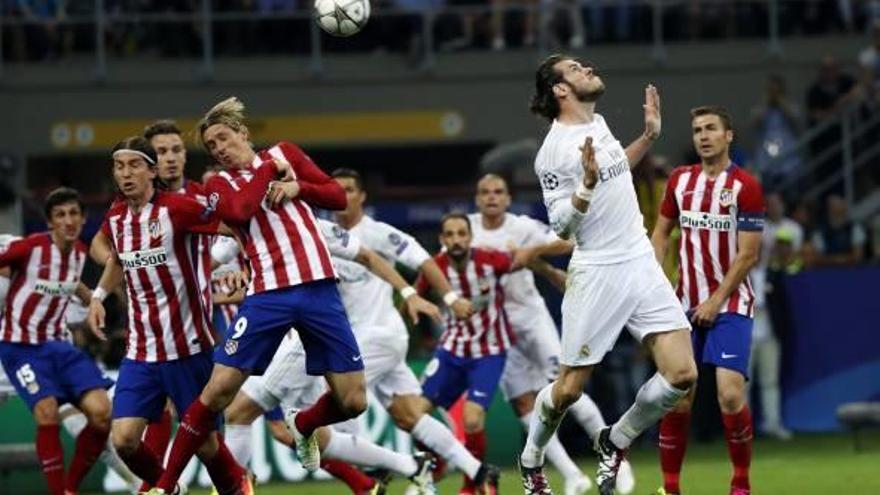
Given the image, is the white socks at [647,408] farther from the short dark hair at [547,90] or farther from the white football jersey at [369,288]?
the white football jersey at [369,288]

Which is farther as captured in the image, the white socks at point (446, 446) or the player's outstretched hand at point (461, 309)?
the white socks at point (446, 446)

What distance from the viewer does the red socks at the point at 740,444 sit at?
1348cm

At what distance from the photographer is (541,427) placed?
42.4ft

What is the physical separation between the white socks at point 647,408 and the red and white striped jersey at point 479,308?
11.4 feet

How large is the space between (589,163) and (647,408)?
153cm

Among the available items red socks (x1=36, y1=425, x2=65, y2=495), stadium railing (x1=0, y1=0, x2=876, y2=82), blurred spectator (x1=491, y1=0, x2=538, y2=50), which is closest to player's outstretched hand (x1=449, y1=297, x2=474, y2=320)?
red socks (x1=36, y1=425, x2=65, y2=495)

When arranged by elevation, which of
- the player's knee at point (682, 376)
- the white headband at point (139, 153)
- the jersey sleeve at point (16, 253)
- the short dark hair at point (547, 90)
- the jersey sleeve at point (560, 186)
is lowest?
the player's knee at point (682, 376)

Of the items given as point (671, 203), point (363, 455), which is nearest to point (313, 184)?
point (363, 455)

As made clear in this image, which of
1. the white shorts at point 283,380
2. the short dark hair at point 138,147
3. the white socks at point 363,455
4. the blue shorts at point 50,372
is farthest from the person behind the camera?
the blue shorts at point 50,372

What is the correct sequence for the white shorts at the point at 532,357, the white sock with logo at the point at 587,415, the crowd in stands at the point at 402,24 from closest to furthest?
the white sock with logo at the point at 587,415 < the white shorts at the point at 532,357 < the crowd in stands at the point at 402,24

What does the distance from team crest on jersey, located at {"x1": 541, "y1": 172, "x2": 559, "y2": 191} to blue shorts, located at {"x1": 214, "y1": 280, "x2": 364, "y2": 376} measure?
1301mm

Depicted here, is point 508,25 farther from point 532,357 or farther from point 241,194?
point 241,194

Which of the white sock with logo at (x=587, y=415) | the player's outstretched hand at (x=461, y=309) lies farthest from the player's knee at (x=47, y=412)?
the white sock with logo at (x=587, y=415)

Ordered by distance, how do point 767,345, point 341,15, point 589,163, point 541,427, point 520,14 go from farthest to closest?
point 520,14
point 767,345
point 341,15
point 541,427
point 589,163
